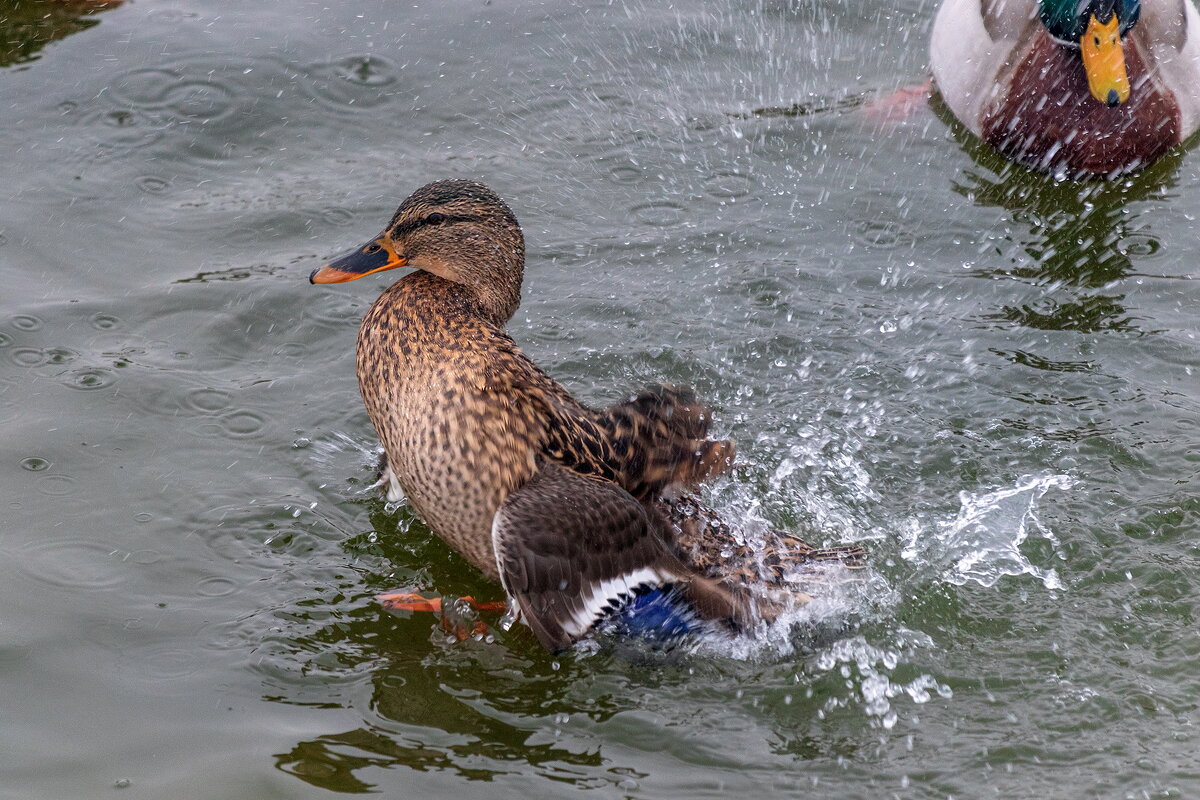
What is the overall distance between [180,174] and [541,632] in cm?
382

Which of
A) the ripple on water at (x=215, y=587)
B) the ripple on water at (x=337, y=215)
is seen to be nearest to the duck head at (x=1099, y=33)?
the ripple on water at (x=337, y=215)

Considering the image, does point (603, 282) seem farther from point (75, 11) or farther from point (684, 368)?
point (75, 11)

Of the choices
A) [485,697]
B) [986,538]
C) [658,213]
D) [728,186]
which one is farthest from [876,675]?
[728,186]

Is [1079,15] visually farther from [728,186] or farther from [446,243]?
[446,243]

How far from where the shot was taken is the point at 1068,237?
6219 mm

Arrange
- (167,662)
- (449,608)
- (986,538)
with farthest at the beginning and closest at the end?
(986,538)
(449,608)
(167,662)

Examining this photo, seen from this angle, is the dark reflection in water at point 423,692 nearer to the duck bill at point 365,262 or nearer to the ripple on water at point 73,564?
the ripple on water at point 73,564

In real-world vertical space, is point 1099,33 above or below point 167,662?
→ above

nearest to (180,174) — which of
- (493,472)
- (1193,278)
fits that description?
(493,472)

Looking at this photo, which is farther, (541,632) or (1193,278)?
(1193,278)

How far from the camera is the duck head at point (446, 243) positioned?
4082 mm

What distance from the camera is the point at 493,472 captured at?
12.4ft

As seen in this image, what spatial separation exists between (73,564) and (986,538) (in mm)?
3009

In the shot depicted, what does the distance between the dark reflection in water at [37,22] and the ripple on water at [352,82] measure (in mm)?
1439
